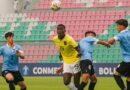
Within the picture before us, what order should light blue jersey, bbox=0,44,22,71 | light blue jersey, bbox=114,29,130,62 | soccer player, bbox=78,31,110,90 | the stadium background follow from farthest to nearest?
the stadium background, light blue jersey, bbox=0,44,22,71, soccer player, bbox=78,31,110,90, light blue jersey, bbox=114,29,130,62

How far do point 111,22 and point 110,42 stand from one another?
2555 centimetres

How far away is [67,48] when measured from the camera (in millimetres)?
13438

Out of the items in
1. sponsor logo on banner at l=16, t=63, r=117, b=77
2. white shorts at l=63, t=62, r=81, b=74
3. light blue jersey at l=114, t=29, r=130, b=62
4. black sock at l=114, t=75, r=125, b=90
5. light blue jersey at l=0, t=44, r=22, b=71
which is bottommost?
sponsor logo on banner at l=16, t=63, r=117, b=77

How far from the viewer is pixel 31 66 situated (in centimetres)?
3192

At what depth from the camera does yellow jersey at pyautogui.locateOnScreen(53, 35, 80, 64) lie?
1332 cm

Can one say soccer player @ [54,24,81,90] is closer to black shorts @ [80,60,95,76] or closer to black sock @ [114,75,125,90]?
black shorts @ [80,60,95,76]

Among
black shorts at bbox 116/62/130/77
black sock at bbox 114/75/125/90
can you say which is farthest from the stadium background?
black shorts at bbox 116/62/130/77

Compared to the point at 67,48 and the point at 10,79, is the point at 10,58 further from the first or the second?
the point at 67,48

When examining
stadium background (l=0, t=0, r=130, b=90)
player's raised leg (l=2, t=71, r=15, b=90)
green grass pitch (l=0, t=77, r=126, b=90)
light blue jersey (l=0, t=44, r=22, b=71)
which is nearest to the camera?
player's raised leg (l=2, t=71, r=15, b=90)

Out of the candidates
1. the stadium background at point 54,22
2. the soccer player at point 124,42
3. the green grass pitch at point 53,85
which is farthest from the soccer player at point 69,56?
the stadium background at point 54,22

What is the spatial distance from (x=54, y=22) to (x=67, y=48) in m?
25.1

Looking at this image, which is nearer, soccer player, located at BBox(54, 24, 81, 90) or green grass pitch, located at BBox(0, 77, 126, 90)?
soccer player, located at BBox(54, 24, 81, 90)

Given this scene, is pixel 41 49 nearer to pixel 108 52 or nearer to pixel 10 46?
pixel 108 52

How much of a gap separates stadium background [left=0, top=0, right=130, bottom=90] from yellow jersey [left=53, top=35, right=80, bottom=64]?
19597mm
